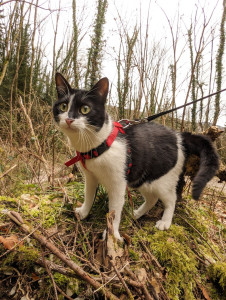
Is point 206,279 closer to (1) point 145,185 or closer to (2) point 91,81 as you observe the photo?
(1) point 145,185

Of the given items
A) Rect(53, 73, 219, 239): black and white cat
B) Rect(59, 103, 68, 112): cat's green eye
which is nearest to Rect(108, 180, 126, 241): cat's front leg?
Rect(53, 73, 219, 239): black and white cat

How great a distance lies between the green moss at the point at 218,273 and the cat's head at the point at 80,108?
4.11ft

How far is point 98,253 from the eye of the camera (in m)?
1.30

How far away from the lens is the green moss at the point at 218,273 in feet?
4.30

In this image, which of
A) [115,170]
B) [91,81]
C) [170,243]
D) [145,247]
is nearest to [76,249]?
[145,247]

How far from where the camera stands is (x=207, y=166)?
1509 mm

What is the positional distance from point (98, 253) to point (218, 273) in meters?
0.82

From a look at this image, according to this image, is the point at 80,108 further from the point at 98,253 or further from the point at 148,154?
the point at 98,253

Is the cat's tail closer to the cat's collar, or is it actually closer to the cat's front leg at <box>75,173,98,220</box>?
the cat's collar

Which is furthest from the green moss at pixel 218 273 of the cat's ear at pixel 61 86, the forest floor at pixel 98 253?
the cat's ear at pixel 61 86

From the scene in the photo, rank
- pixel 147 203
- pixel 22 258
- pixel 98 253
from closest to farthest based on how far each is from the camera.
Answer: pixel 22 258
pixel 98 253
pixel 147 203

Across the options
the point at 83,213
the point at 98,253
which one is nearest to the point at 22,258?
the point at 98,253

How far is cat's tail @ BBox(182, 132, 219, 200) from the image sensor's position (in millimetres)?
1296

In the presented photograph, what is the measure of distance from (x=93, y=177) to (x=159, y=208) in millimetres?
809
